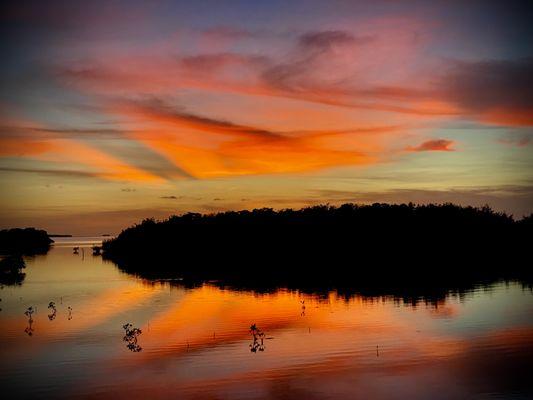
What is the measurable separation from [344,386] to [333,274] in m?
39.5

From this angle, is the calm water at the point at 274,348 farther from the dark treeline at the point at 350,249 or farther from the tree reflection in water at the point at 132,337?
the dark treeline at the point at 350,249

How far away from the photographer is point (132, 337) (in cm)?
2981

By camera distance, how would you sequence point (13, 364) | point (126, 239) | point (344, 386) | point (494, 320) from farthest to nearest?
point (126, 239), point (494, 320), point (13, 364), point (344, 386)

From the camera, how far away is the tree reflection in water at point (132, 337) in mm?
27406

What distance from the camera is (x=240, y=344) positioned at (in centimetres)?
2784

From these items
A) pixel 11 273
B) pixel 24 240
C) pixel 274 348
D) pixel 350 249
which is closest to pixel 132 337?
pixel 274 348

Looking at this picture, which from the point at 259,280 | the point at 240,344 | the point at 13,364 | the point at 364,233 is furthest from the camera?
the point at 364,233

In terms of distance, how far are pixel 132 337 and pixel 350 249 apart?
52.0m

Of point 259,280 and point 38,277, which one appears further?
point 38,277

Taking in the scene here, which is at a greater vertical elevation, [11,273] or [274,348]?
[11,273]

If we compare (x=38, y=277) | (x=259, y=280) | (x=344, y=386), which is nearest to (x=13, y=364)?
(x=344, y=386)

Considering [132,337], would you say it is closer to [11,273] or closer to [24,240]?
[11,273]

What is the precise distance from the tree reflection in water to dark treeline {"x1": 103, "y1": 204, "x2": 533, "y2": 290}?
2213 cm

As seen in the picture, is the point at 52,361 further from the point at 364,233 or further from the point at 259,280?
the point at 364,233
